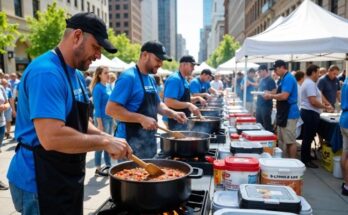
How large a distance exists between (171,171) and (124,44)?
37497mm

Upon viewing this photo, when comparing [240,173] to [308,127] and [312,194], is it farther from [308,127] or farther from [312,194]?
[308,127]

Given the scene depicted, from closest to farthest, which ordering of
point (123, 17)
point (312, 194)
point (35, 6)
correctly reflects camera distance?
point (312, 194), point (35, 6), point (123, 17)

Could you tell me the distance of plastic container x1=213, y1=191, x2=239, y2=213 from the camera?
189cm

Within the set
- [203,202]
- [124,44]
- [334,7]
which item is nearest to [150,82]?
[203,202]

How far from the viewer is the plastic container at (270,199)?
66.4 inches

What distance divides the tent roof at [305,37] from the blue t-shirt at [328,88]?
143cm

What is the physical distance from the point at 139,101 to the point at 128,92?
0.15m

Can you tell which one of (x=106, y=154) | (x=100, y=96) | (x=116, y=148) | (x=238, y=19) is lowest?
(x=106, y=154)

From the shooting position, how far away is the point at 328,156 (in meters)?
6.28

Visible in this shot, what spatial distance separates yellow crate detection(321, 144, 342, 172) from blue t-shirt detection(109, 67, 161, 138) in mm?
4488

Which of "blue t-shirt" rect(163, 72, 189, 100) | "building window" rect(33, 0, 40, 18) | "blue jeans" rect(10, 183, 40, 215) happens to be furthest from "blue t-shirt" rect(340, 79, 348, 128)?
"building window" rect(33, 0, 40, 18)

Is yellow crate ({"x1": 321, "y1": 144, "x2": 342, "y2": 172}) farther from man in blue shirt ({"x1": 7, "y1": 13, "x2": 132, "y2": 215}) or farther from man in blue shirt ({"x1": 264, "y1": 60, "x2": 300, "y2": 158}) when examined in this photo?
man in blue shirt ({"x1": 7, "y1": 13, "x2": 132, "y2": 215})

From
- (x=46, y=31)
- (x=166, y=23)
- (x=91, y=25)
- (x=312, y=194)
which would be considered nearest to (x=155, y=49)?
(x=91, y=25)

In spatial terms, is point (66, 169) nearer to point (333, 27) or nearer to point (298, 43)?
point (298, 43)
